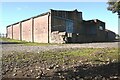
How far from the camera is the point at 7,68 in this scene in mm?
10016

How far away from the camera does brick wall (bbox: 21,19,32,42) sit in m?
55.9

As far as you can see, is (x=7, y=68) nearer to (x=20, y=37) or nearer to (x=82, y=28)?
(x=82, y=28)

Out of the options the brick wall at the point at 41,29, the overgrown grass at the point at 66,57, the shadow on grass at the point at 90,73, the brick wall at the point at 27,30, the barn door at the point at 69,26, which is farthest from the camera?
the brick wall at the point at 27,30

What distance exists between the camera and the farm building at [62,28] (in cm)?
4268

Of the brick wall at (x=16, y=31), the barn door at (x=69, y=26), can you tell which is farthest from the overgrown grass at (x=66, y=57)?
the brick wall at (x=16, y=31)

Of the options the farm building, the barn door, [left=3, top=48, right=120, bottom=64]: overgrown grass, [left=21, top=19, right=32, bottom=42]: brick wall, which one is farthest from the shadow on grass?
[left=21, top=19, right=32, bottom=42]: brick wall

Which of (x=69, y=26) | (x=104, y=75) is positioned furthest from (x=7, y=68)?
(x=69, y=26)

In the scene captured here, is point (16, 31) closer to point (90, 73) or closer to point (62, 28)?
Answer: point (62, 28)

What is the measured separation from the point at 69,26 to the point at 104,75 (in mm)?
41014

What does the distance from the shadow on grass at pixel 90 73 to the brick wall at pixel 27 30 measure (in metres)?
46.5

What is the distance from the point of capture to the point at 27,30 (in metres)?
58.4

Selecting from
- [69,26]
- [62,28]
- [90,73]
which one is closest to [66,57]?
[90,73]

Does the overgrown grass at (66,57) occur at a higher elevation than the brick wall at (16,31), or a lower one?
lower

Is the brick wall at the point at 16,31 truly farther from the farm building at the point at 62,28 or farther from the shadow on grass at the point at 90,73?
the shadow on grass at the point at 90,73
